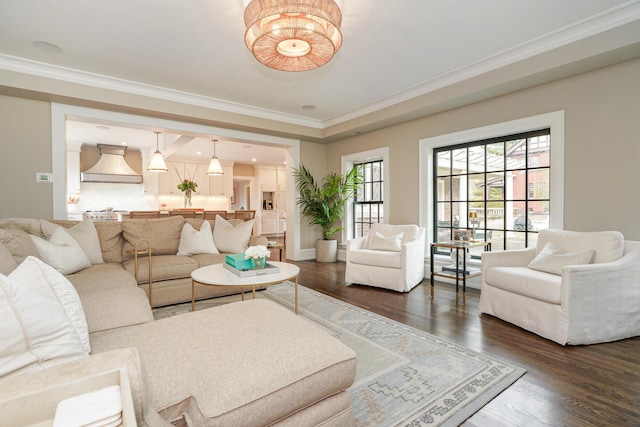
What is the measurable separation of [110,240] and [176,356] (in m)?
2.88

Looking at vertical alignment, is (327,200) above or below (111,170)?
below

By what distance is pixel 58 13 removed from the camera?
2.63 metres

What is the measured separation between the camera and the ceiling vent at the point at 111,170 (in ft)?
A: 24.9

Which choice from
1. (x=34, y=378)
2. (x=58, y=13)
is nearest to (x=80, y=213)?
(x=58, y=13)

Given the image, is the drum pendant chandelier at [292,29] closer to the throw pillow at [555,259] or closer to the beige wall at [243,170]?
the throw pillow at [555,259]

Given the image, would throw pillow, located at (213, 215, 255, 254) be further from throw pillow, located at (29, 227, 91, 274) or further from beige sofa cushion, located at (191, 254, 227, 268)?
throw pillow, located at (29, 227, 91, 274)

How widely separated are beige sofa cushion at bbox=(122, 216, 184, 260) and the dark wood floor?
219cm

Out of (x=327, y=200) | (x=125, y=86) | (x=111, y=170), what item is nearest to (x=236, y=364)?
(x=125, y=86)

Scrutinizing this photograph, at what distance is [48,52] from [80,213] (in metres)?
5.55

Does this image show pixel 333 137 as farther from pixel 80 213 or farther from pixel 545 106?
pixel 80 213

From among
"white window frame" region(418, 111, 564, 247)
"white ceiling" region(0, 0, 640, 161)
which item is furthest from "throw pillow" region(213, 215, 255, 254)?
"white window frame" region(418, 111, 564, 247)

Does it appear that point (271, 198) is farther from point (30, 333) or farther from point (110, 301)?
point (30, 333)

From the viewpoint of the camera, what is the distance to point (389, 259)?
12.8ft

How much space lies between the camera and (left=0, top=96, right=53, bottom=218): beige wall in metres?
3.69
